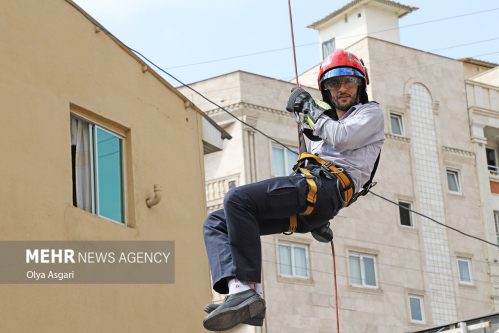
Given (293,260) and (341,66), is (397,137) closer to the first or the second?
(293,260)

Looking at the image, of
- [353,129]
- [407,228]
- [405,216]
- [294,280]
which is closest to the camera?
[353,129]

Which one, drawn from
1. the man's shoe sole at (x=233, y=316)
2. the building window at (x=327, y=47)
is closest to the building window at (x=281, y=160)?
the building window at (x=327, y=47)

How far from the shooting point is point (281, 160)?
135ft

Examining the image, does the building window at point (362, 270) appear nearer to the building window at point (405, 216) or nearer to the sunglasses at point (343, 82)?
the building window at point (405, 216)

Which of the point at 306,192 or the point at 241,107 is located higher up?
the point at 241,107

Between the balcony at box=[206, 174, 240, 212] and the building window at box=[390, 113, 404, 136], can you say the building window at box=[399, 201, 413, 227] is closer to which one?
the building window at box=[390, 113, 404, 136]

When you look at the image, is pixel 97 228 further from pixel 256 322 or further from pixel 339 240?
pixel 339 240

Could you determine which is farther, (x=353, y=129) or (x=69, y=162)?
(x=69, y=162)

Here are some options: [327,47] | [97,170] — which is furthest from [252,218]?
[327,47]

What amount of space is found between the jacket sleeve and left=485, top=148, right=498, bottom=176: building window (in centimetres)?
3987

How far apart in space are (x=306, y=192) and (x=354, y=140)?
1.77 ft

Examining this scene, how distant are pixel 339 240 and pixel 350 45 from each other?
8466 millimetres

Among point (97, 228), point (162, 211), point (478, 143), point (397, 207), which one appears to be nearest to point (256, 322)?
point (97, 228)

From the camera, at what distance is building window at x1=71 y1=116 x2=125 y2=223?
60.6ft
